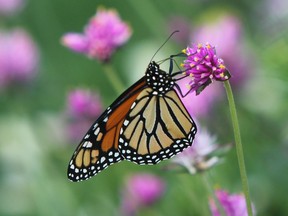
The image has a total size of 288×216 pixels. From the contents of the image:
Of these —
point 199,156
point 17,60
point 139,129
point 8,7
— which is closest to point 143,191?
point 139,129

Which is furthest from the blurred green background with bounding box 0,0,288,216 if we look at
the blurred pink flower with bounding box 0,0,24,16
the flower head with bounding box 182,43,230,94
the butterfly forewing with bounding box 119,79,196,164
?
the flower head with bounding box 182,43,230,94

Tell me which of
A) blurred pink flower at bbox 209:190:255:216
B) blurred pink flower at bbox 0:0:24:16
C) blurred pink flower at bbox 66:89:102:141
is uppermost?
blurred pink flower at bbox 0:0:24:16

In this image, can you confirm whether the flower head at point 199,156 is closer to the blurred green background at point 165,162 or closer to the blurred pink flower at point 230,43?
the blurred green background at point 165,162

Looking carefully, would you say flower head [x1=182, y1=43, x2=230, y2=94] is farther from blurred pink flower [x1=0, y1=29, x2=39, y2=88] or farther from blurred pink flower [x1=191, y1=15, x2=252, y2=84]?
blurred pink flower [x1=0, y1=29, x2=39, y2=88]

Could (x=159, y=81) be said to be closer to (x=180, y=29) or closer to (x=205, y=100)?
(x=205, y=100)

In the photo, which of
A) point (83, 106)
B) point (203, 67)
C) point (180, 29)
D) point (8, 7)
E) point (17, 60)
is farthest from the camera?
point (8, 7)

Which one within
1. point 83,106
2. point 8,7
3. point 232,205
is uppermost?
point 8,7

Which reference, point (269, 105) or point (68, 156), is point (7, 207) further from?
point (269, 105)
